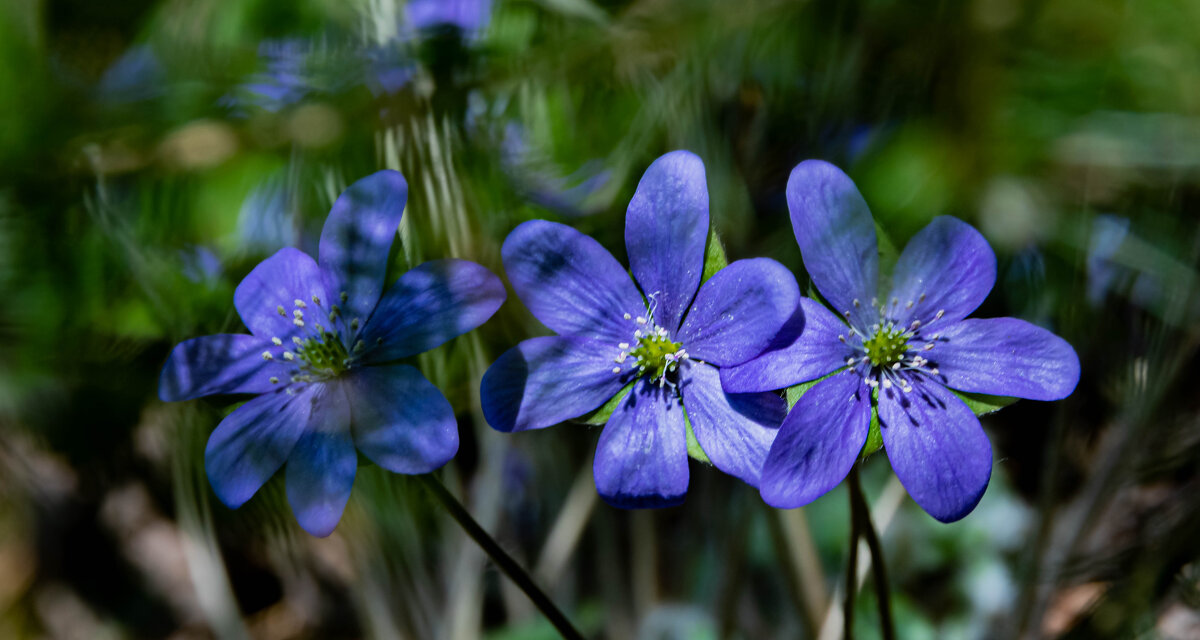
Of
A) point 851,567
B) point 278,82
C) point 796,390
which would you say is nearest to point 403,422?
point 796,390

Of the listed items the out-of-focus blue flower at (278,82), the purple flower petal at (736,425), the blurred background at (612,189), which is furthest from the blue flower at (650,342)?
the out-of-focus blue flower at (278,82)

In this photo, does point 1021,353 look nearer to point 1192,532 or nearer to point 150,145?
point 1192,532

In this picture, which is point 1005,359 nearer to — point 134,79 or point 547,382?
point 547,382

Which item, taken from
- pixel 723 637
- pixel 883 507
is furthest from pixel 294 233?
pixel 883 507

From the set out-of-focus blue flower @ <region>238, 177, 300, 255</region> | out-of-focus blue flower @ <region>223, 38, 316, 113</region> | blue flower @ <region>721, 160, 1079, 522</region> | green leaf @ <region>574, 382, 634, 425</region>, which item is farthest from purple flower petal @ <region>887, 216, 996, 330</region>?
out-of-focus blue flower @ <region>223, 38, 316, 113</region>

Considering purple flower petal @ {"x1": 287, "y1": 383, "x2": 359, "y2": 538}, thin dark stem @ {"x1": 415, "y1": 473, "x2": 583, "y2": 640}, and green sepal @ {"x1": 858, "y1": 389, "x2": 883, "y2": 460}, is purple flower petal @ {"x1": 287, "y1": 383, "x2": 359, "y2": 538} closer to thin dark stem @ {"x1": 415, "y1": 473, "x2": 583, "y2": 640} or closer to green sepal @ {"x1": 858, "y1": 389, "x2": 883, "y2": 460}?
thin dark stem @ {"x1": 415, "y1": 473, "x2": 583, "y2": 640}

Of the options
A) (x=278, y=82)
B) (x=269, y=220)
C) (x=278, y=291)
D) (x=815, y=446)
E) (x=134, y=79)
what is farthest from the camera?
(x=134, y=79)
